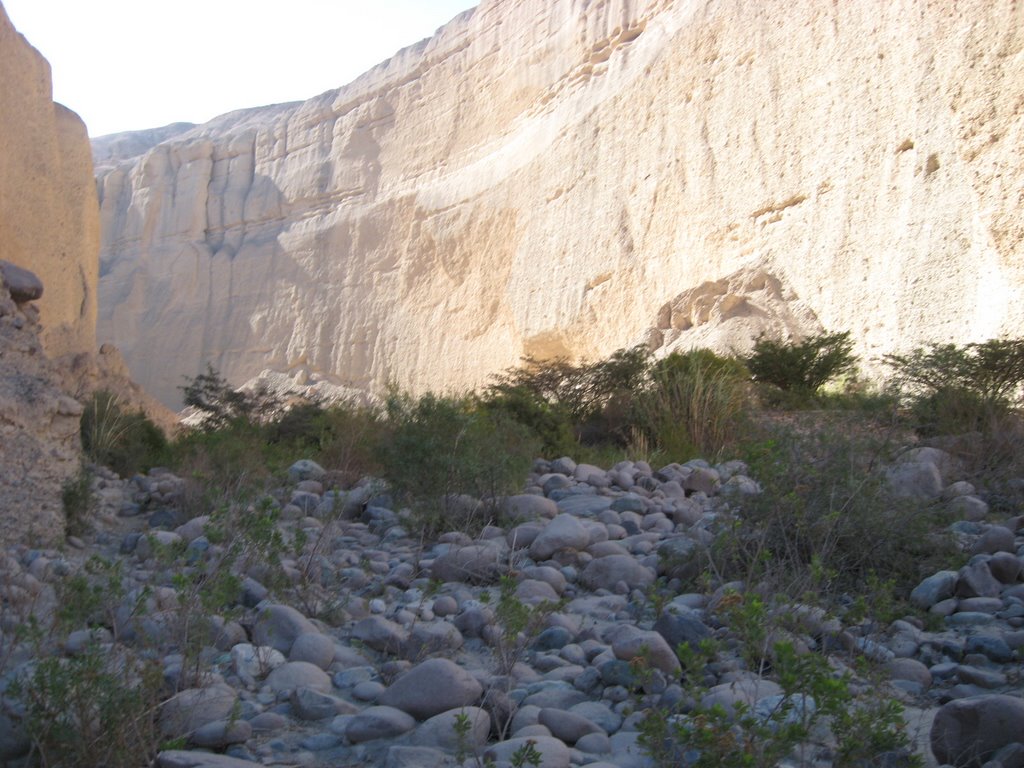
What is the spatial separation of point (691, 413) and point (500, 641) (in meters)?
5.38

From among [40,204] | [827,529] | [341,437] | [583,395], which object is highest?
[40,204]

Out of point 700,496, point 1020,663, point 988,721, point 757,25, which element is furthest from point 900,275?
point 988,721

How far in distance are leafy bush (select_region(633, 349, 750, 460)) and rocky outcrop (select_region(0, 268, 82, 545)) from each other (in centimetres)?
436

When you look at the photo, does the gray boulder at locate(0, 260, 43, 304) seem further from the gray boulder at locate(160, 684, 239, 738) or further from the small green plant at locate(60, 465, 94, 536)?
the gray boulder at locate(160, 684, 239, 738)

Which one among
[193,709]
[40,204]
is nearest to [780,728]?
[193,709]

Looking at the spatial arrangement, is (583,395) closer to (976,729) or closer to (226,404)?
(226,404)

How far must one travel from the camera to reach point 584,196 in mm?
20531

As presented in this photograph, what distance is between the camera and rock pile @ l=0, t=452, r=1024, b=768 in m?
2.66

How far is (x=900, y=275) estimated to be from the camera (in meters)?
13.2

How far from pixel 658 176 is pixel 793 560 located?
1544cm

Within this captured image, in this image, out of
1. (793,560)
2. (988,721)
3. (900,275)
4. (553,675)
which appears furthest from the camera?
(900,275)

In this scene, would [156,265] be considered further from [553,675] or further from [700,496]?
[553,675]

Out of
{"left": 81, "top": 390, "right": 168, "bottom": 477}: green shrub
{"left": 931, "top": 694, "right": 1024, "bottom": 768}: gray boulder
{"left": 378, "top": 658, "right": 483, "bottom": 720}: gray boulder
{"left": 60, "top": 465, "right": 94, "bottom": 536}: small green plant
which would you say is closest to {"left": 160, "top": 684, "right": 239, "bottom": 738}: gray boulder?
{"left": 378, "top": 658, "right": 483, "bottom": 720}: gray boulder

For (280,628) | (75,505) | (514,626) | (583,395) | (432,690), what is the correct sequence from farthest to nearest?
(583,395)
(75,505)
(280,628)
(514,626)
(432,690)
